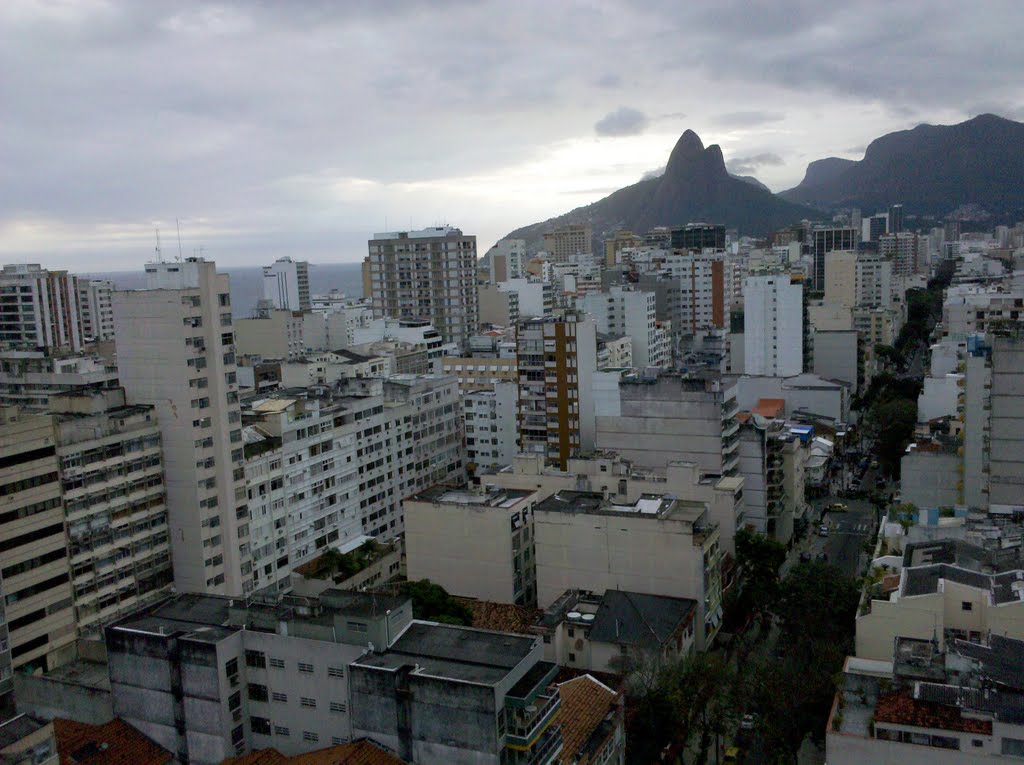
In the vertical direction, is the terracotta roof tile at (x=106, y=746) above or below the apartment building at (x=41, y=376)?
below

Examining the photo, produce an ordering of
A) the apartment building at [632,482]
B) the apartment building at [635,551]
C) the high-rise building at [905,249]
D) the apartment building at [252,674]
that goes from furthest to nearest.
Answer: the high-rise building at [905,249] → the apartment building at [632,482] → the apartment building at [635,551] → the apartment building at [252,674]

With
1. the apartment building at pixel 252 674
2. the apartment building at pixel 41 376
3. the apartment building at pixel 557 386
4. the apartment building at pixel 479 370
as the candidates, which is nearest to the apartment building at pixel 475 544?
the apartment building at pixel 252 674

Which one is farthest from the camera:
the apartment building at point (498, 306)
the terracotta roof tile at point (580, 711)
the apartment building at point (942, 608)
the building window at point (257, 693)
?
the apartment building at point (498, 306)

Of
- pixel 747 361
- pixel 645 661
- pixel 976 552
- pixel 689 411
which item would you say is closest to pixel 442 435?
pixel 689 411

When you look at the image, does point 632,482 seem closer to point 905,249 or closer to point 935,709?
point 935,709

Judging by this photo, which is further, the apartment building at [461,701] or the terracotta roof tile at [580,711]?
the terracotta roof tile at [580,711]

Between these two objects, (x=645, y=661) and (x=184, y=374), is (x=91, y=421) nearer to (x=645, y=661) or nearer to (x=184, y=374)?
(x=184, y=374)

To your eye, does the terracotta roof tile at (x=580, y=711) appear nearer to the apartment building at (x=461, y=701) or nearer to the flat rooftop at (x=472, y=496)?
the apartment building at (x=461, y=701)
